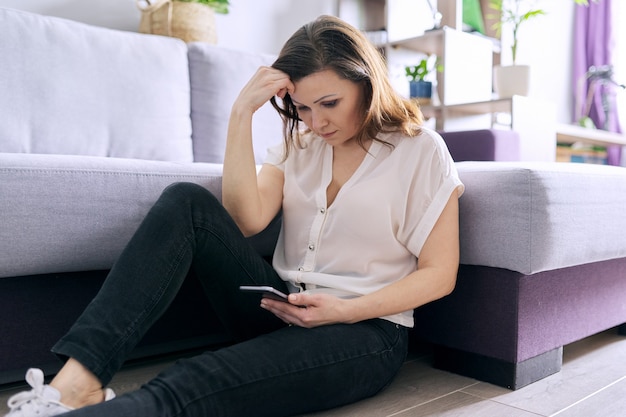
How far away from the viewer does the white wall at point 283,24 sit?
2211 millimetres

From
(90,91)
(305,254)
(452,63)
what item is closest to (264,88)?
(305,254)

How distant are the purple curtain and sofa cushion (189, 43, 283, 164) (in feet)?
8.56

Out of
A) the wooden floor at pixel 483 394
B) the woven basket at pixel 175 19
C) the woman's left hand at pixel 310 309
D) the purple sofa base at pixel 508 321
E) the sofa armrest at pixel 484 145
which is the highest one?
the woven basket at pixel 175 19

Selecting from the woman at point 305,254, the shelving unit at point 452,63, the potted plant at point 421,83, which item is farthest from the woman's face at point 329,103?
the potted plant at point 421,83

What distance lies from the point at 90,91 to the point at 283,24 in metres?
1.22

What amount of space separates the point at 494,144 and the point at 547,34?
7.98ft

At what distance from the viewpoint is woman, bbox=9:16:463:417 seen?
2.92 feet

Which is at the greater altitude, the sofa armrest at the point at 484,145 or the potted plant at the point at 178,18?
the potted plant at the point at 178,18

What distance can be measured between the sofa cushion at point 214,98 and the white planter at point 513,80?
1376mm

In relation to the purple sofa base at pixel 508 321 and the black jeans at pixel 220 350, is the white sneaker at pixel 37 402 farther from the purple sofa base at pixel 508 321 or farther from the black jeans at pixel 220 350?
the purple sofa base at pixel 508 321

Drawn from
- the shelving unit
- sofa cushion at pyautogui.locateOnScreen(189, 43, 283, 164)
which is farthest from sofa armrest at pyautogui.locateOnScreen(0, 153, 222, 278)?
the shelving unit

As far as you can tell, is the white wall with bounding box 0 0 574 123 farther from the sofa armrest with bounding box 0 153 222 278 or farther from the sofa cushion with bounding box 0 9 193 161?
the sofa armrest with bounding box 0 153 222 278

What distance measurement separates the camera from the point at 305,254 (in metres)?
1.16

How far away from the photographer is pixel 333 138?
1151 millimetres
